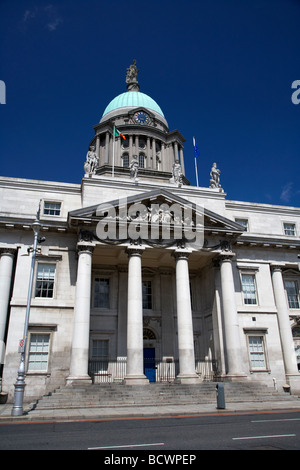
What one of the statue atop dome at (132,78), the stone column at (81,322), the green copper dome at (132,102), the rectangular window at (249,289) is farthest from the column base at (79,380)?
the statue atop dome at (132,78)

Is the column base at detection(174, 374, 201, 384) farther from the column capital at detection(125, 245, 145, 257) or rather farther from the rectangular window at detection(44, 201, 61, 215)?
the rectangular window at detection(44, 201, 61, 215)

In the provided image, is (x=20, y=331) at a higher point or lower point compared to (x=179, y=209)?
lower

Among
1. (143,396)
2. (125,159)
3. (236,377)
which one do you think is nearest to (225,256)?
(236,377)

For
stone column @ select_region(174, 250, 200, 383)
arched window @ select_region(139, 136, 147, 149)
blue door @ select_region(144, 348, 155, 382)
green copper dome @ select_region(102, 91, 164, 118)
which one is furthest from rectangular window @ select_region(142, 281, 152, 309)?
green copper dome @ select_region(102, 91, 164, 118)

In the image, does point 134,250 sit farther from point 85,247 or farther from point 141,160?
point 141,160

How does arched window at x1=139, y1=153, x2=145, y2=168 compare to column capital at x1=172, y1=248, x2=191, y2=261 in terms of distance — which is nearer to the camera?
column capital at x1=172, y1=248, x2=191, y2=261

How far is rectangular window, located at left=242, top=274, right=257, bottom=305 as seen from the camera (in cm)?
3028

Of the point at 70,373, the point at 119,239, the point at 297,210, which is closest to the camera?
the point at 70,373

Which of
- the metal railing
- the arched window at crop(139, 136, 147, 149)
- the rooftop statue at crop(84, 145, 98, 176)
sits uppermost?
the arched window at crop(139, 136, 147, 149)

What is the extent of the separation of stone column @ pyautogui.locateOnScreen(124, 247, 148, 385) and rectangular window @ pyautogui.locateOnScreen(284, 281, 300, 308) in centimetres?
1481

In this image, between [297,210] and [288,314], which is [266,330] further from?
[297,210]

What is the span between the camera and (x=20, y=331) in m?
24.4

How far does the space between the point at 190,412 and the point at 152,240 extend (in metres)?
13.1

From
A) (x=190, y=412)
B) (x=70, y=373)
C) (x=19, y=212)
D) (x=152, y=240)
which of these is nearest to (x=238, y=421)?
→ (x=190, y=412)
